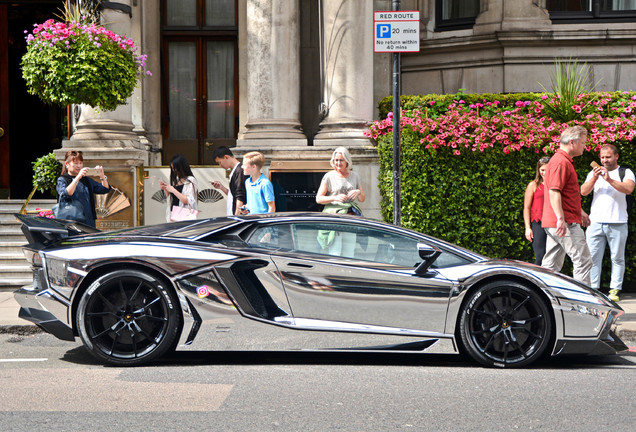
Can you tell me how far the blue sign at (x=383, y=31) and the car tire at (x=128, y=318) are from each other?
3.94 m

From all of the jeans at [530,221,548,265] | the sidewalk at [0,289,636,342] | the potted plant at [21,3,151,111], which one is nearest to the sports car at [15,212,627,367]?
the sidewalk at [0,289,636,342]

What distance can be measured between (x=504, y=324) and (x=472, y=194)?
4.62 m

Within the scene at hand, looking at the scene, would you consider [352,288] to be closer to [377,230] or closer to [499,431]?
[377,230]

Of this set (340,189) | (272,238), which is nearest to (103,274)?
(272,238)

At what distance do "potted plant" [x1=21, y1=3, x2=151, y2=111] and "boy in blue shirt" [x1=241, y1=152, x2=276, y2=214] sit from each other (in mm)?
2667

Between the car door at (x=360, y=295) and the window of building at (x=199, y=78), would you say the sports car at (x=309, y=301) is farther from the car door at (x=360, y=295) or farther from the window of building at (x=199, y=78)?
the window of building at (x=199, y=78)

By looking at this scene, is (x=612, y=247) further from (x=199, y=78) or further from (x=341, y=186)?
(x=199, y=78)

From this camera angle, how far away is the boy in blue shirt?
9.20m

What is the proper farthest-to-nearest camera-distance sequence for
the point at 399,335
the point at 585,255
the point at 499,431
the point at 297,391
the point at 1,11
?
the point at 1,11 < the point at 585,255 < the point at 399,335 < the point at 297,391 < the point at 499,431

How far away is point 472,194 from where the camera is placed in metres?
10.9

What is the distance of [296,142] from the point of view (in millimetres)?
12727

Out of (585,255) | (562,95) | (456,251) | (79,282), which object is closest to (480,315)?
(456,251)

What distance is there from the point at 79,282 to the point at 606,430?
385 cm

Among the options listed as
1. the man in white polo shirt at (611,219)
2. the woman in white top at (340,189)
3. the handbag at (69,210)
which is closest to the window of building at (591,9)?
the man in white polo shirt at (611,219)
